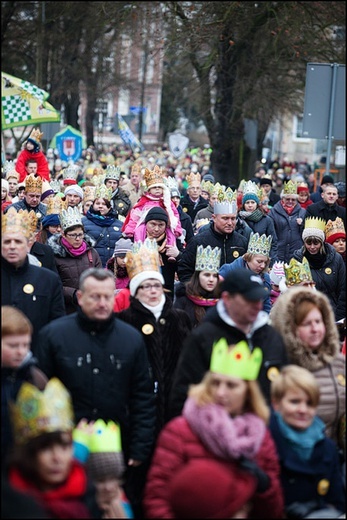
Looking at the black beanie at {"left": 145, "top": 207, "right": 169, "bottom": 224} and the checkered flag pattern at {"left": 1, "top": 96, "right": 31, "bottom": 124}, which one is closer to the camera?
the black beanie at {"left": 145, "top": 207, "right": 169, "bottom": 224}

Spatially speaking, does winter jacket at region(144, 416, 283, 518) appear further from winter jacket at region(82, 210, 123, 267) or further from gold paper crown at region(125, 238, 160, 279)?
winter jacket at region(82, 210, 123, 267)

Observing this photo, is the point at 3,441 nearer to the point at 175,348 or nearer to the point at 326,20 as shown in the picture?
the point at 175,348

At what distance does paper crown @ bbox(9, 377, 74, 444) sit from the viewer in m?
5.07

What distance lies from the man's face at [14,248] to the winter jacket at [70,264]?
78.3 inches

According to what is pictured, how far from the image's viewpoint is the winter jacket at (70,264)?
389 inches

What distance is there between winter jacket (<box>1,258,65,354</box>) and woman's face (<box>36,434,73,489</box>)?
2.76 meters

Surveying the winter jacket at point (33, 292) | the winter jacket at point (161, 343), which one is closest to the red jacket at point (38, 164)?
the winter jacket at point (33, 292)

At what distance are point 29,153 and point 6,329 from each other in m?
12.1

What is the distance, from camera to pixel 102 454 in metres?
5.40

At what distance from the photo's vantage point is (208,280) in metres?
8.66

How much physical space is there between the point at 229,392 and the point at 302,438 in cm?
56

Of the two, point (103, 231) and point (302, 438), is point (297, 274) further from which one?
point (103, 231)

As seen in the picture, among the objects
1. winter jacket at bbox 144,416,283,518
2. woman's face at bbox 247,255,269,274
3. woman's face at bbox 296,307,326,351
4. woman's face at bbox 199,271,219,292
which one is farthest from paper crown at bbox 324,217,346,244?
winter jacket at bbox 144,416,283,518

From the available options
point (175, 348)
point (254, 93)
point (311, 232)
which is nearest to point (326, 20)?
point (254, 93)
